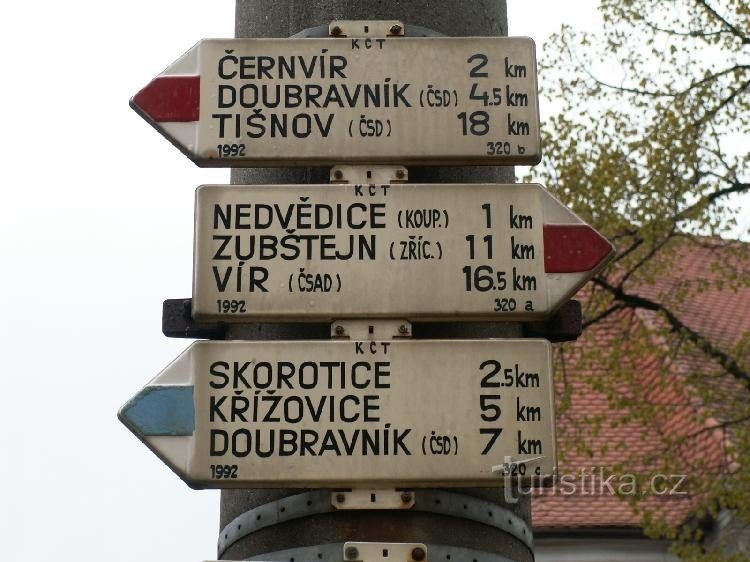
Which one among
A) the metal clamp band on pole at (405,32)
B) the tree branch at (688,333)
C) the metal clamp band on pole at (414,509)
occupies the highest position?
the tree branch at (688,333)

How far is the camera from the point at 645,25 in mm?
12336

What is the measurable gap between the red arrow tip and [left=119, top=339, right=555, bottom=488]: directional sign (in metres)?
0.22

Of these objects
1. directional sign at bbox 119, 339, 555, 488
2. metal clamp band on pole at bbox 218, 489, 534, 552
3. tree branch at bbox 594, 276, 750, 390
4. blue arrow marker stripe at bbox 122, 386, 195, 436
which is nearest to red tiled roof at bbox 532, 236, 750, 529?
tree branch at bbox 594, 276, 750, 390

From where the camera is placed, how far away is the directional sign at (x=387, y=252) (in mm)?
2992

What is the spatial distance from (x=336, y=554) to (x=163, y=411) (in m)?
0.50

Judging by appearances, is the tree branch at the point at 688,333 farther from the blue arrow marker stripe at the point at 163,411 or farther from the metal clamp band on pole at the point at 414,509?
the blue arrow marker stripe at the point at 163,411

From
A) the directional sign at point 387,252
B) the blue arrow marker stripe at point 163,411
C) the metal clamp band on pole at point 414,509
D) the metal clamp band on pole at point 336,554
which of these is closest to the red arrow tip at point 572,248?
the directional sign at point 387,252

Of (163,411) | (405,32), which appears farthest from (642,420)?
(163,411)

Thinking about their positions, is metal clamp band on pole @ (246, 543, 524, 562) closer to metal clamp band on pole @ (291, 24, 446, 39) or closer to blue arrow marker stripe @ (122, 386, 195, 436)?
blue arrow marker stripe @ (122, 386, 195, 436)

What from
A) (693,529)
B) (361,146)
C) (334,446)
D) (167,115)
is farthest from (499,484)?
(693,529)

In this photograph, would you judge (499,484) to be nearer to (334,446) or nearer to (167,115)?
(334,446)

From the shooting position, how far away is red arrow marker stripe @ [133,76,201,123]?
10.4 ft

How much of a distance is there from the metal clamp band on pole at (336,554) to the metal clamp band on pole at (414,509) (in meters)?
0.07

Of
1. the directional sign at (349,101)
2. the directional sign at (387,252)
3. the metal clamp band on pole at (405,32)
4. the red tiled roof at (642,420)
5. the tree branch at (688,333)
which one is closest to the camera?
the directional sign at (387,252)
